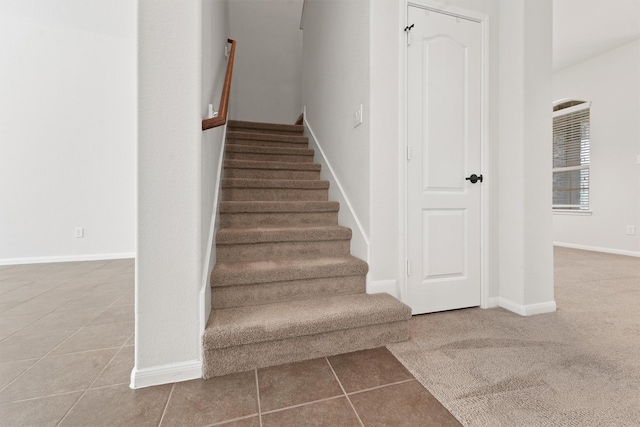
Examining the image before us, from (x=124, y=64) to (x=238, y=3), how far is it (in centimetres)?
187

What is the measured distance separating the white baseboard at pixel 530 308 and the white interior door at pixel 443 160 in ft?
0.68

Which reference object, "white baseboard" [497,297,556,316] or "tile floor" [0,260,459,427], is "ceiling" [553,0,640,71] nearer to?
"white baseboard" [497,297,556,316]

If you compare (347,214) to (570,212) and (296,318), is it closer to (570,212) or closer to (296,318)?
(296,318)

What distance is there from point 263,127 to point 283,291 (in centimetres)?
262

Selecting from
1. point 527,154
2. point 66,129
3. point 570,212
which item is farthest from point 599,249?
point 66,129

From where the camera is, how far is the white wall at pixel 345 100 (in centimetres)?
186

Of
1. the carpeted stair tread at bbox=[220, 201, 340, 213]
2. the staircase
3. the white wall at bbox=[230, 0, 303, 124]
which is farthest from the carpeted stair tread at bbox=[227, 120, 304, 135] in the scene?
the carpeted stair tread at bbox=[220, 201, 340, 213]

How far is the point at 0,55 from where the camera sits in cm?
331

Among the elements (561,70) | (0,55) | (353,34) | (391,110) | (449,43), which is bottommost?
(391,110)

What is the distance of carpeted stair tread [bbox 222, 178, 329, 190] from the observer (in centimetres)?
234

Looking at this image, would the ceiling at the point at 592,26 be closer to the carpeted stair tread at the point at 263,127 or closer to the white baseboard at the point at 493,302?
the carpeted stair tread at the point at 263,127

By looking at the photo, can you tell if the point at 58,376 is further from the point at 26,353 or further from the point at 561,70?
the point at 561,70

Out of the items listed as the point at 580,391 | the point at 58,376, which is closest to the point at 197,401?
the point at 58,376

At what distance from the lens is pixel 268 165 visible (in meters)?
2.70
